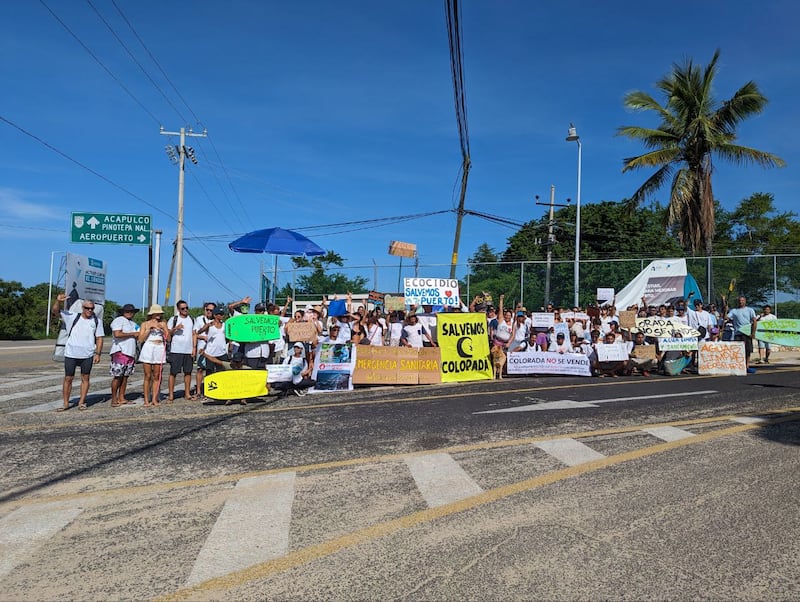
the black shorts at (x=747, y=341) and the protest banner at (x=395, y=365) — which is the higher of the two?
the black shorts at (x=747, y=341)

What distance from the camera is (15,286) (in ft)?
122

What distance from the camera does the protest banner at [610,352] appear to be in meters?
14.3

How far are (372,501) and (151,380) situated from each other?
7.31 meters

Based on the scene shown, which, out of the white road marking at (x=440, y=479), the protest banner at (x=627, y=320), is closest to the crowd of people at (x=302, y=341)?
the protest banner at (x=627, y=320)

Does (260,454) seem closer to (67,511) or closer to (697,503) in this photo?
(67,511)

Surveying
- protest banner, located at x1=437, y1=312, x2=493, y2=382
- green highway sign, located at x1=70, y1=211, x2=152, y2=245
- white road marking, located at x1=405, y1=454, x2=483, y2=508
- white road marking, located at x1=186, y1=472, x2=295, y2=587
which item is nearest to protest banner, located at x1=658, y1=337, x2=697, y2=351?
protest banner, located at x1=437, y1=312, x2=493, y2=382

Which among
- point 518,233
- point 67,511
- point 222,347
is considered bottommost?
point 67,511

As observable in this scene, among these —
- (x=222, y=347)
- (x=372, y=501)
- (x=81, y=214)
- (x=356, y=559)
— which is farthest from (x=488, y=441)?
(x=81, y=214)

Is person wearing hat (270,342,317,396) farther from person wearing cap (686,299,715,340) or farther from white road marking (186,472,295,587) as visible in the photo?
person wearing cap (686,299,715,340)

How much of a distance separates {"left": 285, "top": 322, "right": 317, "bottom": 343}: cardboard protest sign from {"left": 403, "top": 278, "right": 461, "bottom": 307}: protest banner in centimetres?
541

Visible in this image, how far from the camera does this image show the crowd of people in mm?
9711

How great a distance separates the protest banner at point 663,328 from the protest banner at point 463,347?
4668 millimetres

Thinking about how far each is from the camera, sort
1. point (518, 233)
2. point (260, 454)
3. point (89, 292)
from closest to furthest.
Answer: point (260, 454)
point (89, 292)
point (518, 233)

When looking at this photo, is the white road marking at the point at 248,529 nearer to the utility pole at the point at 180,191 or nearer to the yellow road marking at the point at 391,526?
the yellow road marking at the point at 391,526
